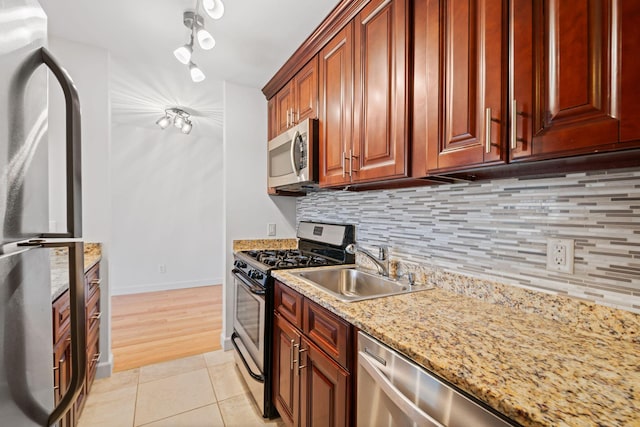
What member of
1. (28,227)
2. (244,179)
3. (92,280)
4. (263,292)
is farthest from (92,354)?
(28,227)

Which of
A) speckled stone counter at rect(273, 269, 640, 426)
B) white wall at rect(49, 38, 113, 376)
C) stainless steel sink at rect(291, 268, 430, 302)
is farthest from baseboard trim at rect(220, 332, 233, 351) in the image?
speckled stone counter at rect(273, 269, 640, 426)

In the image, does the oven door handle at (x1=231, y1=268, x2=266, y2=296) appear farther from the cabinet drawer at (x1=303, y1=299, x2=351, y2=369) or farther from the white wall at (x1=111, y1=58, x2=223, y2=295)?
the white wall at (x1=111, y1=58, x2=223, y2=295)

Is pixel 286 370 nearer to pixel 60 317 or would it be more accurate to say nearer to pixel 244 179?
pixel 60 317

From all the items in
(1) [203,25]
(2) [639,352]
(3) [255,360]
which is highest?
(1) [203,25]

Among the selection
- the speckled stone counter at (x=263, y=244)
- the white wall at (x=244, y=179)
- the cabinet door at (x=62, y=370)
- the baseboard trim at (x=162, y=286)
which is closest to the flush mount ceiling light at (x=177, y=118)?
the white wall at (x=244, y=179)

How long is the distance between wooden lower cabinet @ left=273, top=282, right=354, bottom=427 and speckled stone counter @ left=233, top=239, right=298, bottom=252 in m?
1.07

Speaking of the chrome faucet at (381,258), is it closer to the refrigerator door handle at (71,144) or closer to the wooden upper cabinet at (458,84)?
the wooden upper cabinet at (458,84)

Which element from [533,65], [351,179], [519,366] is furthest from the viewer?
[351,179]

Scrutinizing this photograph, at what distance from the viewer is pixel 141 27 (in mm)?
1914

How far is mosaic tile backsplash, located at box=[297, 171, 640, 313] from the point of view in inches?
34.7

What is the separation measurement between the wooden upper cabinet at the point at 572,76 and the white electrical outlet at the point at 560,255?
383mm

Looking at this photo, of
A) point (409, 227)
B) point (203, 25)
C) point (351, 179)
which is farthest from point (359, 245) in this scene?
point (203, 25)

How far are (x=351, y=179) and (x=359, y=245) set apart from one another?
0.61 meters

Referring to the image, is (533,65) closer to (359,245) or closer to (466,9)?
(466,9)
